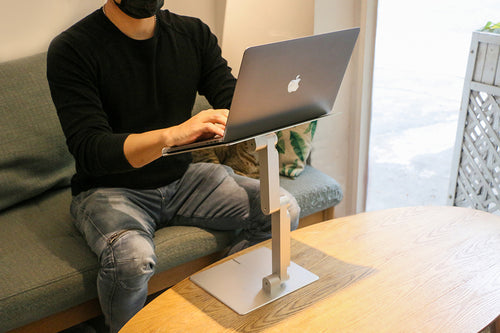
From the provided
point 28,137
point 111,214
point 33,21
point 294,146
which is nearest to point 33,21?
point 33,21

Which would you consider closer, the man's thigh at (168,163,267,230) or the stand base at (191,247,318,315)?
the stand base at (191,247,318,315)

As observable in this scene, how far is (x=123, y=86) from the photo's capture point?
5.20 feet

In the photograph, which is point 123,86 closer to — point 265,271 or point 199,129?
point 199,129

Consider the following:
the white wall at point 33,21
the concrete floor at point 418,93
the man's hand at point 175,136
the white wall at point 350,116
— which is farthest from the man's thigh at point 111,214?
the concrete floor at point 418,93

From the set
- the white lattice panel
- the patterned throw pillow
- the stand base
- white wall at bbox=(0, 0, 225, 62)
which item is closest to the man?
the stand base

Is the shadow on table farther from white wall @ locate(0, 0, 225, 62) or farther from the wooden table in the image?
white wall @ locate(0, 0, 225, 62)

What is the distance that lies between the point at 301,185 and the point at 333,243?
2.03 ft

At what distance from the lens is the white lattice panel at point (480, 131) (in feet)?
6.24

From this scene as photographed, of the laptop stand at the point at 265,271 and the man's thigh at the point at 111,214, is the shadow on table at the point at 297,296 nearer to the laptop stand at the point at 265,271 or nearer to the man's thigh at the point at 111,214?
the laptop stand at the point at 265,271

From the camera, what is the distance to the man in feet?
4.63

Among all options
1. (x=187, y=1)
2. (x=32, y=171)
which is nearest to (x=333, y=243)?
(x=32, y=171)

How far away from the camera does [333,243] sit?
1.44 metres

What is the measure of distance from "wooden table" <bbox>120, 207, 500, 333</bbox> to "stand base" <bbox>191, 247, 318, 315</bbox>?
18mm

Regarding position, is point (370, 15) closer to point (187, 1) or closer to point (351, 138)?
point (351, 138)
